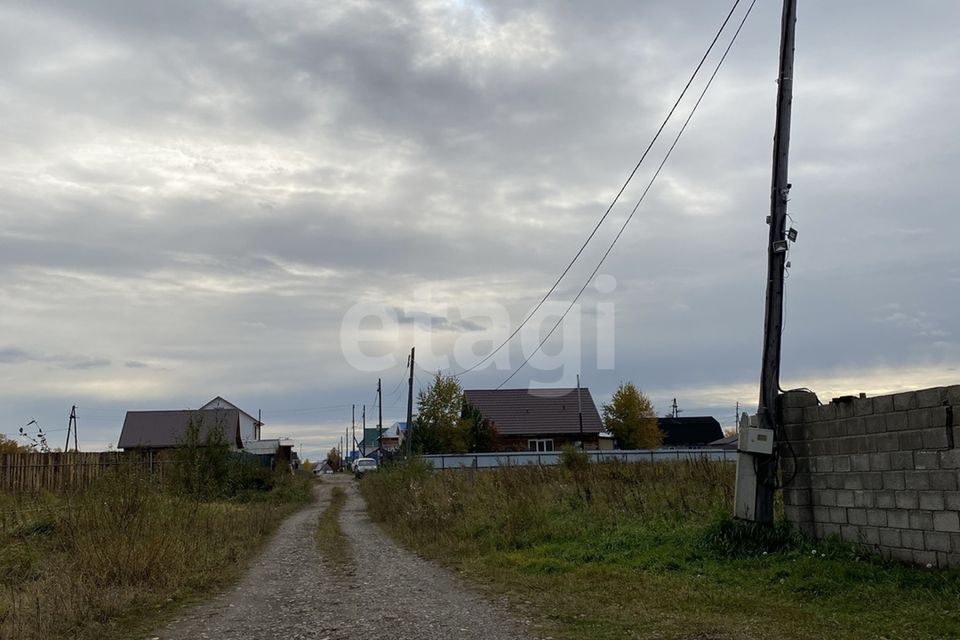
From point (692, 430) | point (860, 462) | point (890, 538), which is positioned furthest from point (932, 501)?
point (692, 430)

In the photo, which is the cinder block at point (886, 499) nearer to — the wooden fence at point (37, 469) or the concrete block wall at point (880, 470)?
the concrete block wall at point (880, 470)

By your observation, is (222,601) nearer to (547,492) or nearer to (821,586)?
(821,586)

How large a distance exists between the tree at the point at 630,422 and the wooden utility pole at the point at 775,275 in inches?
2110

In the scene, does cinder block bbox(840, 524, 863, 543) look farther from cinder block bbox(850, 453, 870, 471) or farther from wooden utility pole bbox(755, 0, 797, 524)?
wooden utility pole bbox(755, 0, 797, 524)

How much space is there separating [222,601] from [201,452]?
769 inches

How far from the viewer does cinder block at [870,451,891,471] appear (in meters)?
9.75

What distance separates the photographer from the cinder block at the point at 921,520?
9.05 metres

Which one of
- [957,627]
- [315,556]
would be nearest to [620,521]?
[315,556]

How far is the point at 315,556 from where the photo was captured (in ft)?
49.5

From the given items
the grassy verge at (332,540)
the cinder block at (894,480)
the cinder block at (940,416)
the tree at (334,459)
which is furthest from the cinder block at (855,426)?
the tree at (334,459)

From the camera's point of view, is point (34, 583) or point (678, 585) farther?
point (34, 583)

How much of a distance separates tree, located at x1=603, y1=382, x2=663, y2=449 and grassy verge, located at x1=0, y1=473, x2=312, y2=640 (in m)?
50.2

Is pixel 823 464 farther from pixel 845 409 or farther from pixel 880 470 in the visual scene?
pixel 880 470

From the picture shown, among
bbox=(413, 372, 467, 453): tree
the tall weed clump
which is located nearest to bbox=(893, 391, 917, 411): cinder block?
the tall weed clump
